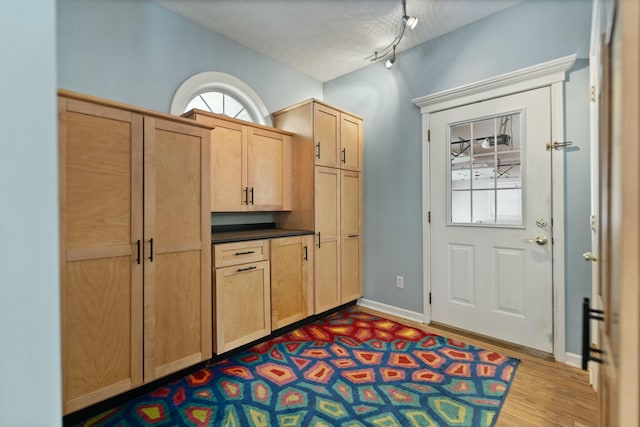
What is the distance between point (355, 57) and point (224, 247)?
249 centimetres

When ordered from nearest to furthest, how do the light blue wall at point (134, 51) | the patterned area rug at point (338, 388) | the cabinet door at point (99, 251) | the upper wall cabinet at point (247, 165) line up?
the cabinet door at point (99, 251)
the patterned area rug at point (338, 388)
the light blue wall at point (134, 51)
the upper wall cabinet at point (247, 165)

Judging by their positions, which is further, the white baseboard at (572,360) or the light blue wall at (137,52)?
the white baseboard at (572,360)

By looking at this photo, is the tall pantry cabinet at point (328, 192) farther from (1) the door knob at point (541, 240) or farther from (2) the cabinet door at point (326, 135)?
(1) the door knob at point (541, 240)

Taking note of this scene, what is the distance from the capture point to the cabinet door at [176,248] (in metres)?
1.84

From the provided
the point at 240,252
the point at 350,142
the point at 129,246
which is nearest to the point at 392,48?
the point at 350,142

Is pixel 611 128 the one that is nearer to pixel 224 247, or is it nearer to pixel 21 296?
pixel 21 296

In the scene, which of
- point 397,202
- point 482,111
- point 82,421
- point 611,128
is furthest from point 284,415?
point 482,111

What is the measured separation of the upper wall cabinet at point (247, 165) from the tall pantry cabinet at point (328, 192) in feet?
0.52

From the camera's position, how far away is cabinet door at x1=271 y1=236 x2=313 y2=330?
260cm

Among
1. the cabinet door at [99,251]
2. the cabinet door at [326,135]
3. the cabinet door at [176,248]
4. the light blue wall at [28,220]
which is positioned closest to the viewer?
the light blue wall at [28,220]

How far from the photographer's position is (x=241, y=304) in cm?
235

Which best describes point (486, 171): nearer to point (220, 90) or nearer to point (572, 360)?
point (572, 360)

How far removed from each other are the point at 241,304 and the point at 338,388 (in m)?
0.95

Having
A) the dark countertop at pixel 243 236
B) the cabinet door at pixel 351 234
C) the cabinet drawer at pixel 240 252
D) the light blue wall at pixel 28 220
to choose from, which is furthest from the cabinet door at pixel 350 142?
the light blue wall at pixel 28 220
